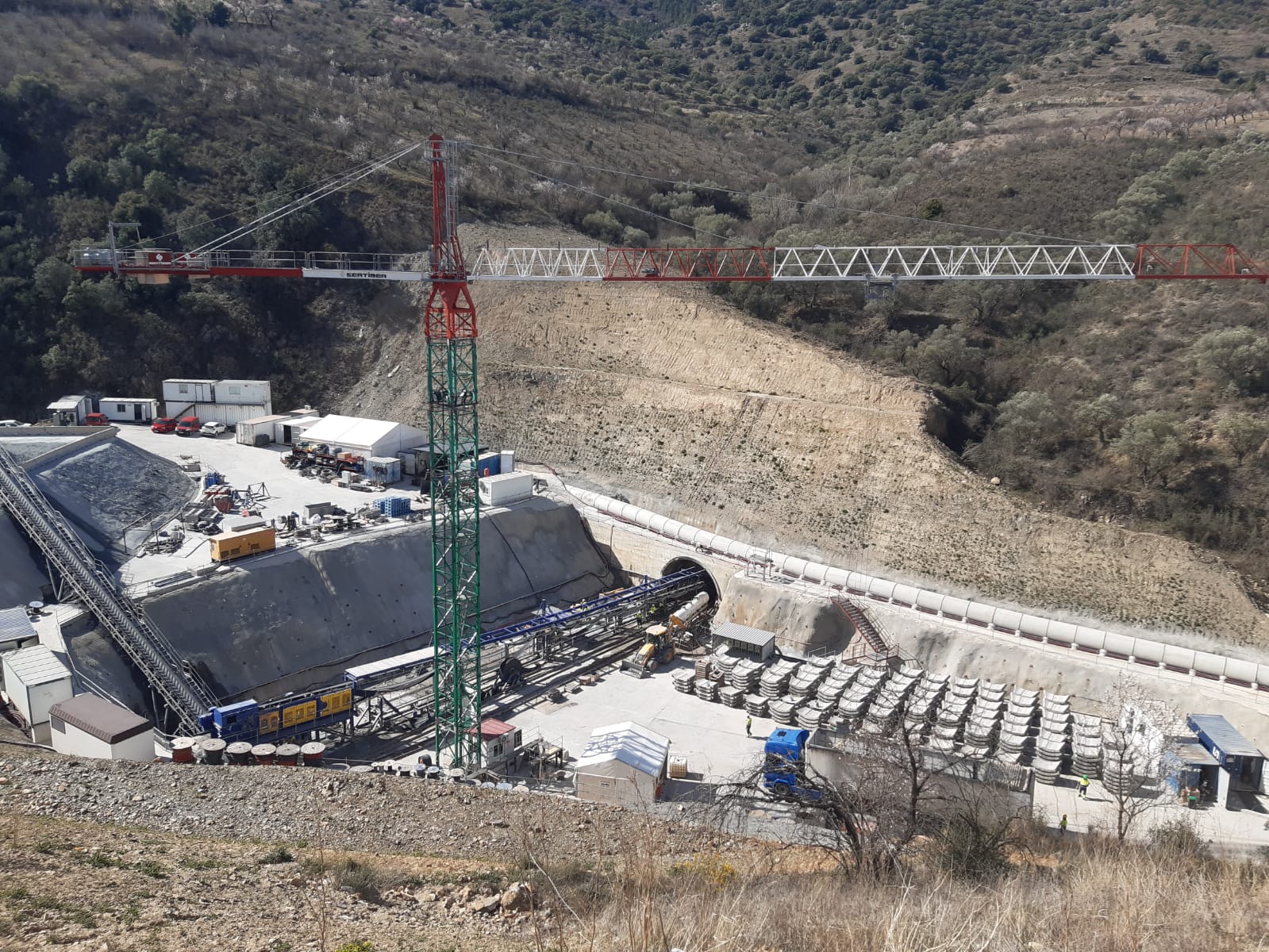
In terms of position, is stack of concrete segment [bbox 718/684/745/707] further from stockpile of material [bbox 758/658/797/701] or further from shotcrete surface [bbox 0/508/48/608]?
shotcrete surface [bbox 0/508/48/608]

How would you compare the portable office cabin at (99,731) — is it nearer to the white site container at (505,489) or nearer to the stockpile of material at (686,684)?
the stockpile of material at (686,684)

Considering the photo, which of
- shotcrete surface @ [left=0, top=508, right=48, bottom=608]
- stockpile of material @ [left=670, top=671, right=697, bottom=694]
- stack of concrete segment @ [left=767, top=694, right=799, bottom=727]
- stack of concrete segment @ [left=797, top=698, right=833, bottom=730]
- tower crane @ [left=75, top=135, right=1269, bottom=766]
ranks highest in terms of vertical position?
tower crane @ [left=75, top=135, right=1269, bottom=766]

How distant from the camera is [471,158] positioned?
2307 inches

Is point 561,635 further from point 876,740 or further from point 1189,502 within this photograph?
point 1189,502

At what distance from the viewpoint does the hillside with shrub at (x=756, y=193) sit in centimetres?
3481

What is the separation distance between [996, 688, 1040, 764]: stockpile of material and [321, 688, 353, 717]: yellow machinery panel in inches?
621

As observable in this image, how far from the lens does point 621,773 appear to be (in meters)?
20.8

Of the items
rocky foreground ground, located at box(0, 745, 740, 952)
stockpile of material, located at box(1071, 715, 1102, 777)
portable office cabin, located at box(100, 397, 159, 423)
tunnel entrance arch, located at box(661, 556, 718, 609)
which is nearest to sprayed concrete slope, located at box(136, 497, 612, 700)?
tunnel entrance arch, located at box(661, 556, 718, 609)

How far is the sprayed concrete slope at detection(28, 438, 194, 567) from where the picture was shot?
29.5 m

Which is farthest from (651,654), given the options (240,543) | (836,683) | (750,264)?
(750,264)

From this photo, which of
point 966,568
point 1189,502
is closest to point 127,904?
point 966,568

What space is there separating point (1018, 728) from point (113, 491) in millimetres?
27934

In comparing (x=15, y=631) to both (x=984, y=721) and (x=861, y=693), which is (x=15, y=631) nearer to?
(x=861, y=693)

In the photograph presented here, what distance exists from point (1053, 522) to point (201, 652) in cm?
2502
